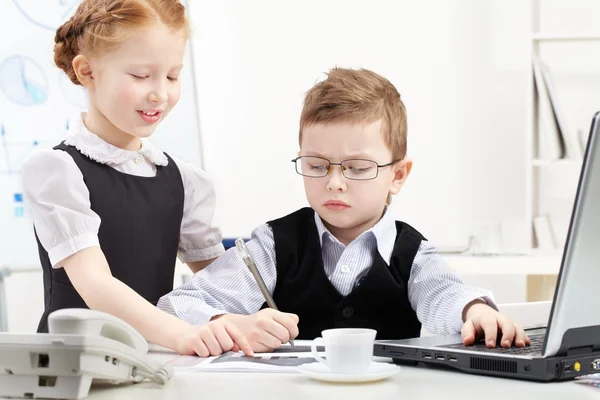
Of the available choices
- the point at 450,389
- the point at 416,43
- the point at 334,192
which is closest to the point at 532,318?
the point at 334,192

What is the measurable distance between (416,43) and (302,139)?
228cm

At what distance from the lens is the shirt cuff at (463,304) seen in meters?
1.40

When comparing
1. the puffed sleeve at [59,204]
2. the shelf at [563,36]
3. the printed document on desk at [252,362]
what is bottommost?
the printed document on desk at [252,362]

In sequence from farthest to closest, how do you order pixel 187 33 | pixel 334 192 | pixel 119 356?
pixel 187 33 < pixel 334 192 < pixel 119 356

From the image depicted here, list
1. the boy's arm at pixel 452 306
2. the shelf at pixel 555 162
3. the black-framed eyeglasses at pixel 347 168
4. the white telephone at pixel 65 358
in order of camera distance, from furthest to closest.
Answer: the shelf at pixel 555 162, the black-framed eyeglasses at pixel 347 168, the boy's arm at pixel 452 306, the white telephone at pixel 65 358

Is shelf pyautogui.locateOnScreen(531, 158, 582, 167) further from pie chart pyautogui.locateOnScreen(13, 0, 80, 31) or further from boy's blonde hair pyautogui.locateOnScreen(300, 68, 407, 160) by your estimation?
pie chart pyautogui.locateOnScreen(13, 0, 80, 31)

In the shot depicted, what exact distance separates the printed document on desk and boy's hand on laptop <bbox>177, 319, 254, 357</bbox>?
0.6 inches

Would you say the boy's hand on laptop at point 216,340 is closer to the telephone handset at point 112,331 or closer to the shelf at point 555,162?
the telephone handset at point 112,331

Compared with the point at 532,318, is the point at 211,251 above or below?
above

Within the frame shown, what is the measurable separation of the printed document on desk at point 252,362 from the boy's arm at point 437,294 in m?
0.27

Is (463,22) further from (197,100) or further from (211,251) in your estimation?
(211,251)

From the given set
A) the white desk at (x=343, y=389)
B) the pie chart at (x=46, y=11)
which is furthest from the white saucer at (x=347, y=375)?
the pie chart at (x=46, y=11)

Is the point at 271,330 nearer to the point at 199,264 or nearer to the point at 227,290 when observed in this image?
the point at 227,290

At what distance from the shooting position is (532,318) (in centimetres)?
157
